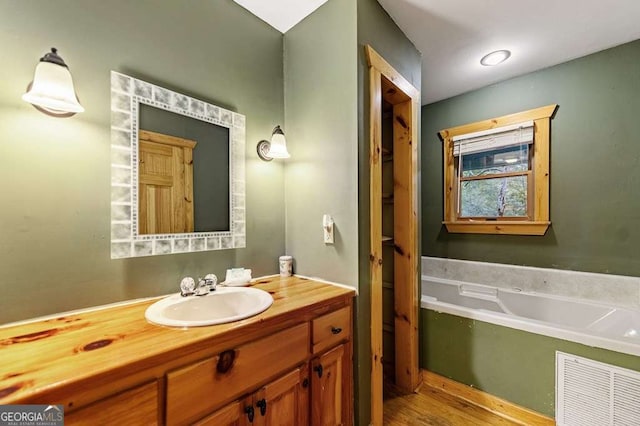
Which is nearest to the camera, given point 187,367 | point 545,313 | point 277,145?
point 187,367

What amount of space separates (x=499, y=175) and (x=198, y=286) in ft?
8.87

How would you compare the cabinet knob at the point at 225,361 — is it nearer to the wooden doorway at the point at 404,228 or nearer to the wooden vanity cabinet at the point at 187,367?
the wooden vanity cabinet at the point at 187,367

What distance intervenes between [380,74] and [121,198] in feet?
4.93

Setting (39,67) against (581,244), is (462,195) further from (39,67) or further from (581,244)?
(39,67)

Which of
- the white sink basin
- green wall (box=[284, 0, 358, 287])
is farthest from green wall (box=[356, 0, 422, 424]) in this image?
the white sink basin

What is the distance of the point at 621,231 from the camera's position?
6.39 feet

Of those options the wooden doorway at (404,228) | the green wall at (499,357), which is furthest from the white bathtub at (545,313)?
the wooden doorway at (404,228)

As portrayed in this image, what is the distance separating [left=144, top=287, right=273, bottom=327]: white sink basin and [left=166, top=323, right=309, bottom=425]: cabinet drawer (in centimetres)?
14

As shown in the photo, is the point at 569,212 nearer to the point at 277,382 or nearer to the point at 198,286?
the point at 277,382

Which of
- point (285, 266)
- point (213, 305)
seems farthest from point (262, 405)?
point (285, 266)

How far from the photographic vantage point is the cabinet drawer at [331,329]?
3.86ft

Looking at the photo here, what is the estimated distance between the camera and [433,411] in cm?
170

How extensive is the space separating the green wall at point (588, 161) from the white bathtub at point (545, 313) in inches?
11.9

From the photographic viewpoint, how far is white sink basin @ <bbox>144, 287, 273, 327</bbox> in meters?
1.05
